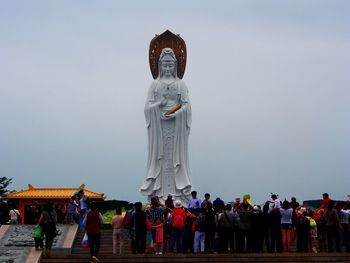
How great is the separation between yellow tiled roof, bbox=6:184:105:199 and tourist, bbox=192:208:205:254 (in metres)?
15.2

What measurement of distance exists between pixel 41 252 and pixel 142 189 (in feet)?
33.0

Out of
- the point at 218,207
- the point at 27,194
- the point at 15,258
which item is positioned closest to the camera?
the point at 15,258

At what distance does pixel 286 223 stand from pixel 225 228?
1.44m

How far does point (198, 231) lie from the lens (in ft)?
49.6

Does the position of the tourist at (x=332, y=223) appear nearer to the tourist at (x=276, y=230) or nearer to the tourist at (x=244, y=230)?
the tourist at (x=276, y=230)

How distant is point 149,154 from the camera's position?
25.1 metres

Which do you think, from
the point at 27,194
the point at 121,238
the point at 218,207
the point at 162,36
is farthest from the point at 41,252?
the point at 27,194

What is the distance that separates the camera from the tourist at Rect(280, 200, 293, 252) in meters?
15.5

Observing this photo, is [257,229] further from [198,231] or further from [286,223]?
[198,231]

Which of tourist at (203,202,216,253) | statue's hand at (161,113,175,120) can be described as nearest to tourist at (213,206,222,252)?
tourist at (203,202,216,253)

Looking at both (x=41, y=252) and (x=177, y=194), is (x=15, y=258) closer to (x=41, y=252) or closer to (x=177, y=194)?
(x=41, y=252)

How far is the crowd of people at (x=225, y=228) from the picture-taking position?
14.9 meters

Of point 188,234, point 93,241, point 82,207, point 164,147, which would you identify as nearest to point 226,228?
point 188,234

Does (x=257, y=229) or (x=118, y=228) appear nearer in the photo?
(x=118, y=228)
